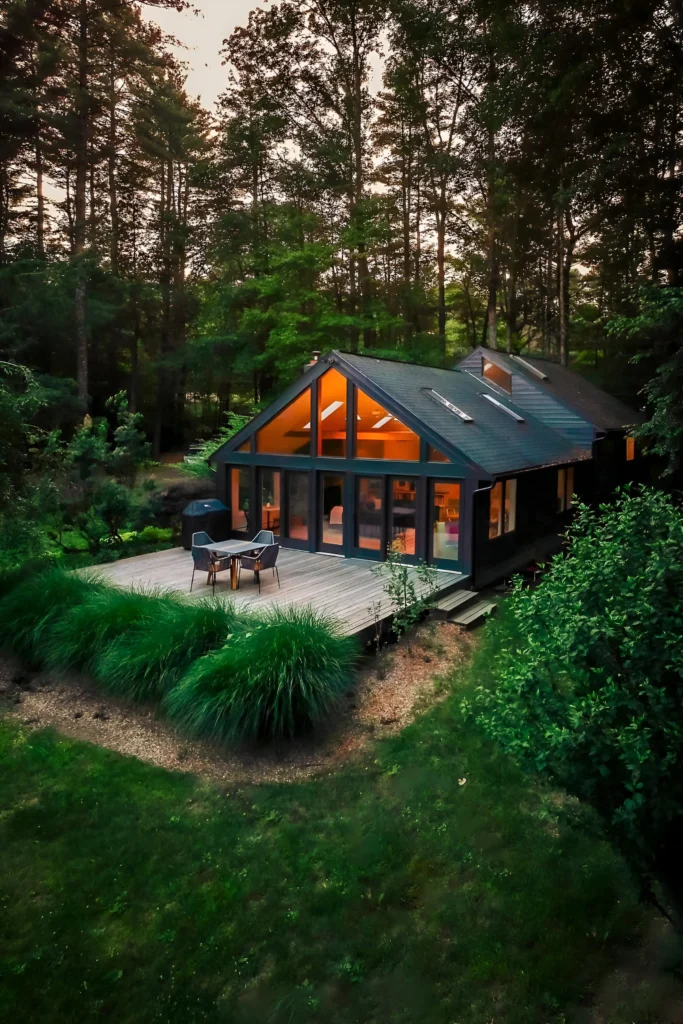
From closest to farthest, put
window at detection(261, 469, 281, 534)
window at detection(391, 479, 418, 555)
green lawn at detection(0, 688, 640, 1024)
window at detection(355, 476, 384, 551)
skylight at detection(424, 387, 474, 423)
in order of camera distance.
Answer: green lawn at detection(0, 688, 640, 1024), window at detection(391, 479, 418, 555), window at detection(355, 476, 384, 551), skylight at detection(424, 387, 474, 423), window at detection(261, 469, 281, 534)

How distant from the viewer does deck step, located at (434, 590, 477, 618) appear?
918cm

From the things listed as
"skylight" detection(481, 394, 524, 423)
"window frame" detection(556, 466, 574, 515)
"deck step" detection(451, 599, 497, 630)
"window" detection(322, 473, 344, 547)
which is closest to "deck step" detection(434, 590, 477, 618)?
"deck step" detection(451, 599, 497, 630)

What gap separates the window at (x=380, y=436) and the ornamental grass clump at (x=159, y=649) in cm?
507

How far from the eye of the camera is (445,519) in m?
11.0

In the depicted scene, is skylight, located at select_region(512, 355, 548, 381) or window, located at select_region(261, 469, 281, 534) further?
skylight, located at select_region(512, 355, 548, 381)

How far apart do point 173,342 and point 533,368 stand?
Answer: 52.3 feet

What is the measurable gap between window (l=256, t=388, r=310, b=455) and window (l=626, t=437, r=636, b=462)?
1142 cm

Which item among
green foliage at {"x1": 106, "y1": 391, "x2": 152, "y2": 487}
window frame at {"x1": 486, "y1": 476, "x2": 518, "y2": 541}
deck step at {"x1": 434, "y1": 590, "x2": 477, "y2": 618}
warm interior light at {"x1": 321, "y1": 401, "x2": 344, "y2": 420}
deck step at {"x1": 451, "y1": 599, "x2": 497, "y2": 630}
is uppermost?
warm interior light at {"x1": 321, "y1": 401, "x2": 344, "y2": 420}

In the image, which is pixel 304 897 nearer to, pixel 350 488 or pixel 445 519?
pixel 445 519

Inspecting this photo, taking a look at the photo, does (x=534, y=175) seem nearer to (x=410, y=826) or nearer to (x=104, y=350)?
(x=104, y=350)

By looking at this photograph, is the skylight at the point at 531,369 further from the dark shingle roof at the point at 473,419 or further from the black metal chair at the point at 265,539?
the black metal chair at the point at 265,539

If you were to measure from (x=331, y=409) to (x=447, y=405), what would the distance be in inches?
93.0

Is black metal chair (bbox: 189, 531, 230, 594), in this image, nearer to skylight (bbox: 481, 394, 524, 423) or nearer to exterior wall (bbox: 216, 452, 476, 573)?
exterior wall (bbox: 216, 452, 476, 573)

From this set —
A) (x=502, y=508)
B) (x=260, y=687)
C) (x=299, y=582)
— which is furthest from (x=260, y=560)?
(x=502, y=508)
